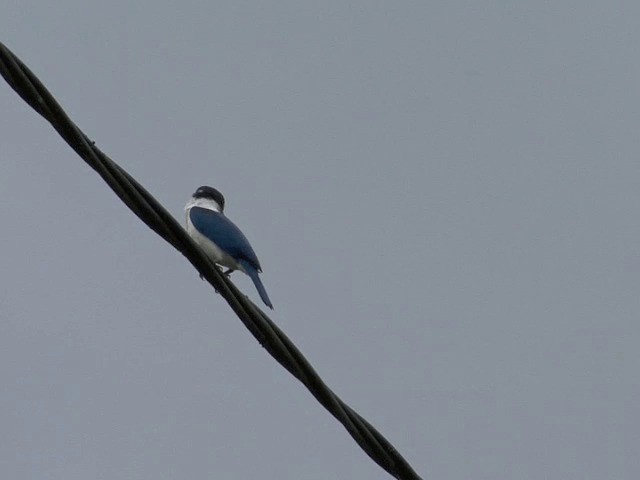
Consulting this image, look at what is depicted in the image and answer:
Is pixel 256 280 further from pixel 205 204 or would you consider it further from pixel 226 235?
pixel 205 204

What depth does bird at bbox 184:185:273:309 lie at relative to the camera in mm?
8266

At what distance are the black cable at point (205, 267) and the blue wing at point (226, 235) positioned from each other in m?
3.90

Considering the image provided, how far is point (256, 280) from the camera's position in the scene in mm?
8023

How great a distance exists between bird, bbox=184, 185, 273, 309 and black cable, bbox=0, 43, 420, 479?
337 cm

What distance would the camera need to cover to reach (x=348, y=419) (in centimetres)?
430

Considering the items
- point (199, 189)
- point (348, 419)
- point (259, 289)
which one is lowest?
point (348, 419)

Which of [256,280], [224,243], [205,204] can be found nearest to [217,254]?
[224,243]

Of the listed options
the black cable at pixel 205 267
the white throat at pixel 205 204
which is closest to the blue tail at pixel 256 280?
the white throat at pixel 205 204

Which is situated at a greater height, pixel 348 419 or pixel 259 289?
pixel 259 289

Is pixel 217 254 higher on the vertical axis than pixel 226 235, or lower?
lower

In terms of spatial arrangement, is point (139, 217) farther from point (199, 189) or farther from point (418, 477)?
point (199, 189)

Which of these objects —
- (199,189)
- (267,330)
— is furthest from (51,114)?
(199,189)

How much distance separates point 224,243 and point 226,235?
0.08 meters

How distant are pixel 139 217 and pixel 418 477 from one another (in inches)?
53.5
